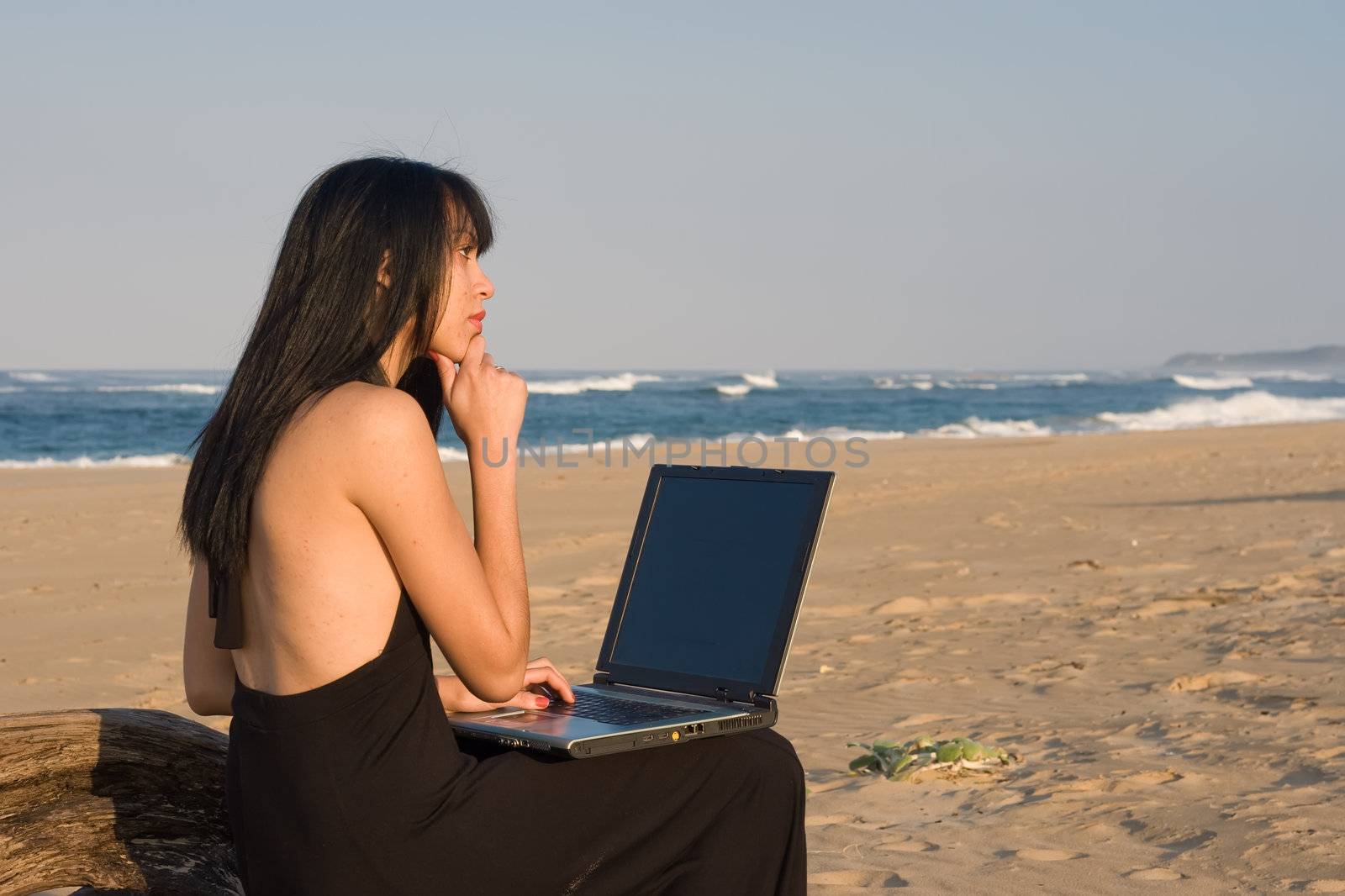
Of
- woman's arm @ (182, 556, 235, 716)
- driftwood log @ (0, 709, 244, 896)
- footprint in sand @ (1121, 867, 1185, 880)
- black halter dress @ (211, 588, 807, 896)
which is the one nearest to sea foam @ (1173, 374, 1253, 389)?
footprint in sand @ (1121, 867, 1185, 880)

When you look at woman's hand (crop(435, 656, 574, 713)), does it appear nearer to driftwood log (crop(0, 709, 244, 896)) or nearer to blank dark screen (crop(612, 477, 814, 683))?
blank dark screen (crop(612, 477, 814, 683))

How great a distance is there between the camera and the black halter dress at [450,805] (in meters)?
2.05

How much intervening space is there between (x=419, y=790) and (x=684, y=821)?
476mm

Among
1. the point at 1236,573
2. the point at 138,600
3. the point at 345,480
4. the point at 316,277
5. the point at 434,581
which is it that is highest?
the point at 316,277

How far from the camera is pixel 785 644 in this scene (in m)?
2.54

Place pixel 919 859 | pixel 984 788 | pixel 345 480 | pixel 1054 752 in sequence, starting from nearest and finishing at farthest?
pixel 345 480, pixel 919 859, pixel 984 788, pixel 1054 752

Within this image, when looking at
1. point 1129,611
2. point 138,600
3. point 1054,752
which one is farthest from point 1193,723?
point 138,600

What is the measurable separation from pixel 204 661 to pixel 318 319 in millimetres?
767

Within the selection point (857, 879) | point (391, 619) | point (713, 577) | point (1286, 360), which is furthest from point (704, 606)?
point (1286, 360)

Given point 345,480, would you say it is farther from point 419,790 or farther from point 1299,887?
point 1299,887

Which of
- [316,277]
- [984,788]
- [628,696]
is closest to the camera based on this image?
[316,277]

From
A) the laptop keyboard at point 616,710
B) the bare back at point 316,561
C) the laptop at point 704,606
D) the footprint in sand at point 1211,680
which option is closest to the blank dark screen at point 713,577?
the laptop at point 704,606

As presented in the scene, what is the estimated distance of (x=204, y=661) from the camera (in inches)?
97.0

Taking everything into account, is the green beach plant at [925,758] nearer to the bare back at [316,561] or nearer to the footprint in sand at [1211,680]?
the footprint in sand at [1211,680]
